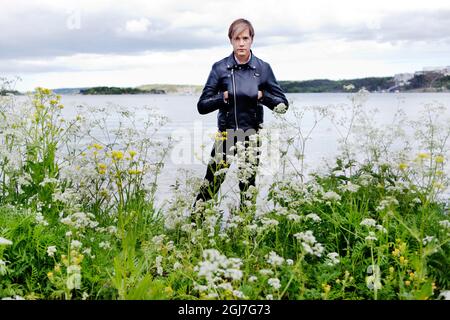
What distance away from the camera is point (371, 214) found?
6.64 m

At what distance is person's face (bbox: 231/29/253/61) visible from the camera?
7363 mm

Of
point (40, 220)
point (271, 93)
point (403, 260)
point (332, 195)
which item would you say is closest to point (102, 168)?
point (40, 220)

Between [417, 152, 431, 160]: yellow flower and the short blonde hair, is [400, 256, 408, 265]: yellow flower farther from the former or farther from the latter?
the short blonde hair

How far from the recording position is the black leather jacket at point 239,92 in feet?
24.7

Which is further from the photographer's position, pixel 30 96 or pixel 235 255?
pixel 30 96

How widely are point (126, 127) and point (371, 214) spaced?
303cm

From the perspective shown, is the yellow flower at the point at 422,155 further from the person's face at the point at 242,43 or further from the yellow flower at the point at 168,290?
the person's face at the point at 242,43

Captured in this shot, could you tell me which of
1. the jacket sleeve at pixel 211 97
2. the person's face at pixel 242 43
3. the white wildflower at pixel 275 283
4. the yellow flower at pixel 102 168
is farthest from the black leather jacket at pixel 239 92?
the white wildflower at pixel 275 283

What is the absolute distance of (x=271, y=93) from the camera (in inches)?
308

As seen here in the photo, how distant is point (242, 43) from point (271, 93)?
0.78 meters

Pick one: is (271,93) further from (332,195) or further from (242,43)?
(332,195)

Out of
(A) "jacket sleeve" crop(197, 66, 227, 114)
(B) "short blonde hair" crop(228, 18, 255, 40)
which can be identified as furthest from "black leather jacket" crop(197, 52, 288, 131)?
(B) "short blonde hair" crop(228, 18, 255, 40)

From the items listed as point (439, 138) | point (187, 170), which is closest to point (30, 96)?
point (187, 170)

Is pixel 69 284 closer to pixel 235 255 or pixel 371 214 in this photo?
pixel 235 255
